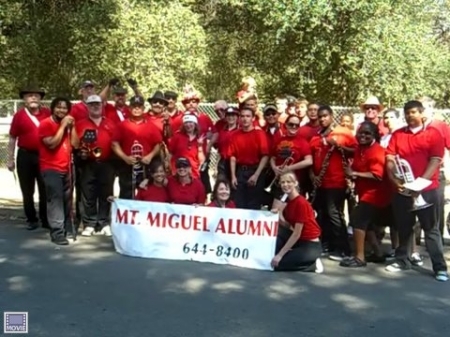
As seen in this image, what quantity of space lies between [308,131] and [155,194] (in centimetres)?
200

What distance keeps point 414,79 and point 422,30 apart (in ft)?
5.55

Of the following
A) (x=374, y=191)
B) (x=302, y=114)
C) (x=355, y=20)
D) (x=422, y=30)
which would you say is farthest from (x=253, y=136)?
(x=422, y=30)

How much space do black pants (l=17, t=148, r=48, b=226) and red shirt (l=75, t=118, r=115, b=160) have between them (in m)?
0.78

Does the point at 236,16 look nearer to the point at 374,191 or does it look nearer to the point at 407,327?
the point at 374,191

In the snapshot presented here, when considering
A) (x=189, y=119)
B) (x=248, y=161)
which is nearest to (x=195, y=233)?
(x=248, y=161)

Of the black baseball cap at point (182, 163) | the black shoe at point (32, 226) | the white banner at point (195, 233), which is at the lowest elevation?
the black shoe at point (32, 226)

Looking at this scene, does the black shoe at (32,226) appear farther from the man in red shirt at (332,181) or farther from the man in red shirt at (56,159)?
the man in red shirt at (332,181)

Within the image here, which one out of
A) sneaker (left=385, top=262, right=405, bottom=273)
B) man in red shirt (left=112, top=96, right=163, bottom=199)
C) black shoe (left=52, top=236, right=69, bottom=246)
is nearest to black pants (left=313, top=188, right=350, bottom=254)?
sneaker (left=385, top=262, right=405, bottom=273)

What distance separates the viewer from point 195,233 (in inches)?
295

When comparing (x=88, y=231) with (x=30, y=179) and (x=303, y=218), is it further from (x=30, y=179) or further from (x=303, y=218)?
(x=303, y=218)

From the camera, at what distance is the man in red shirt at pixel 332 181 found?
7.69m

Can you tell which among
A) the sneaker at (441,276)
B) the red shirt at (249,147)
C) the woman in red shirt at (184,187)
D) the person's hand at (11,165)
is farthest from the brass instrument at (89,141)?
the sneaker at (441,276)

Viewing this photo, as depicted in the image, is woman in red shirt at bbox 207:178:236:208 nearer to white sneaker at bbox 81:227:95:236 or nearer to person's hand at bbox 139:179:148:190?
person's hand at bbox 139:179:148:190

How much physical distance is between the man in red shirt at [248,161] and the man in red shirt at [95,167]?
1631 mm
